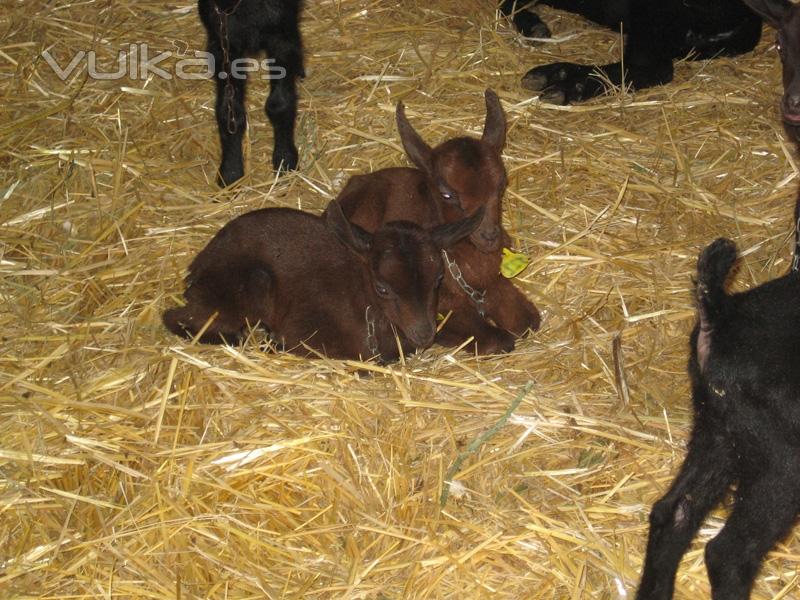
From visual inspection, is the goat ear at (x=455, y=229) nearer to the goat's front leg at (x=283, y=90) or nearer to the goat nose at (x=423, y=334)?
the goat nose at (x=423, y=334)

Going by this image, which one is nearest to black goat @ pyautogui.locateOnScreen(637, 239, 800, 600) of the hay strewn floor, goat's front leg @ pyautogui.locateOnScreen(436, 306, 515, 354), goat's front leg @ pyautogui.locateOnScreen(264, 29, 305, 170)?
the hay strewn floor

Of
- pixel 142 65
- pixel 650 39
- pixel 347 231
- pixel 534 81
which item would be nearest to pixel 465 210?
Answer: pixel 347 231

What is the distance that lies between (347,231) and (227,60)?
1446mm

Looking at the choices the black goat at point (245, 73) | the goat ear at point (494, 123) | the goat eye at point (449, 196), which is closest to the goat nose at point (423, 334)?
the goat eye at point (449, 196)

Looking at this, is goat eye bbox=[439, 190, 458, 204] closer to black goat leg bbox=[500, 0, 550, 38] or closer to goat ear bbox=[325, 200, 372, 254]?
goat ear bbox=[325, 200, 372, 254]

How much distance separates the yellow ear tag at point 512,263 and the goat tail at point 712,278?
1.39 meters

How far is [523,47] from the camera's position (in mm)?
6367

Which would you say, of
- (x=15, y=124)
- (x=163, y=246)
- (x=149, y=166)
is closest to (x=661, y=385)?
(x=163, y=246)

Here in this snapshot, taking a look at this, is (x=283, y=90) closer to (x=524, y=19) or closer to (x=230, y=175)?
(x=230, y=175)

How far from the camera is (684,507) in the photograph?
3316mm

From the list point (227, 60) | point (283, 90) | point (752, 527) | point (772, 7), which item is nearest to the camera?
point (752, 527)

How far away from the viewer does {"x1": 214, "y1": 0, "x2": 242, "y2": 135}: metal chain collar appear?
5.00 metres

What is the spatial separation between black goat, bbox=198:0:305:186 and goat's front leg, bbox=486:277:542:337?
4.58 ft

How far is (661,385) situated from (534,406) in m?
0.57
